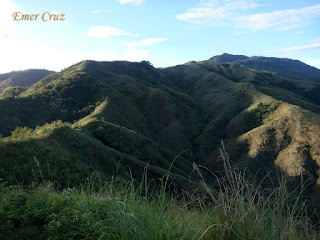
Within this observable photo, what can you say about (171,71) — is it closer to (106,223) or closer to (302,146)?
(302,146)

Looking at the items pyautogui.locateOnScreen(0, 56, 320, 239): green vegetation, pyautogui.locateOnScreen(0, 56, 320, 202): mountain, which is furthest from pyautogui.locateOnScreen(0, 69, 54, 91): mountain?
pyautogui.locateOnScreen(0, 56, 320, 239): green vegetation

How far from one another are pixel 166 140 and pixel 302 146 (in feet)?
121

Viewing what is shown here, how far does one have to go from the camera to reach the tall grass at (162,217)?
3.27 metres

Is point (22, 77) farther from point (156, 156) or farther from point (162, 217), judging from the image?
point (162, 217)

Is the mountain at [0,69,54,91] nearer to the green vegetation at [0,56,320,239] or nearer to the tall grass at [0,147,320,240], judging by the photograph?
the green vegetation at [0,56,320,239]

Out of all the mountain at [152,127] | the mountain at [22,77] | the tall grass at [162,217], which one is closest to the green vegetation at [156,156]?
the tall grass at [162,217]

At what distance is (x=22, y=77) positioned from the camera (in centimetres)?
16462

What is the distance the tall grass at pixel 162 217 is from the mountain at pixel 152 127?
17.1 meters

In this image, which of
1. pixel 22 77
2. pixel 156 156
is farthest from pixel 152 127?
pixel 22 77

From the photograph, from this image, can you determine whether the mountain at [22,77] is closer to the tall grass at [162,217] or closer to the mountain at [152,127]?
the mountain at [152,127]

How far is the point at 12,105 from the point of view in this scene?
2884 inches

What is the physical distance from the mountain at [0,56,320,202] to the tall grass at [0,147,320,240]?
1708cm

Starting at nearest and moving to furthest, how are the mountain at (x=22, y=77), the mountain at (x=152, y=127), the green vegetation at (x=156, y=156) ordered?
the green vegetation at (x=156, y=156) < the mountain at (x=152, y=127) < the mountain at (x=22, y=77)

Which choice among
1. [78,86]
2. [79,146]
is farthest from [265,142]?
[78,86]
